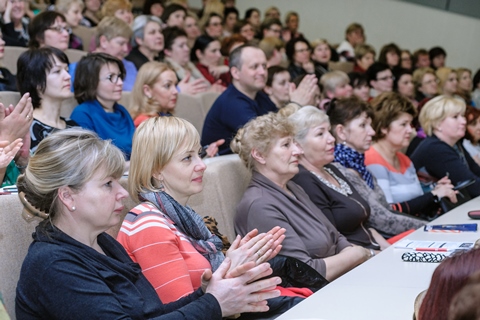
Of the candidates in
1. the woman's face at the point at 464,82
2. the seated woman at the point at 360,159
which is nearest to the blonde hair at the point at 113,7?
the seated woman at the point at 360,159

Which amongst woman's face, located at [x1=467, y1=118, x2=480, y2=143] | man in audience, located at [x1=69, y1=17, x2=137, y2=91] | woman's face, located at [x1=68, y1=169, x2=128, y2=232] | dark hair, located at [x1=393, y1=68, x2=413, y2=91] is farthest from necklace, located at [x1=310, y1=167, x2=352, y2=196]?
dark hair, located at [x1=393, y1=68, x2=413, y2=91]

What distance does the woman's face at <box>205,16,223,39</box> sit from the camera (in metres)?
6.84

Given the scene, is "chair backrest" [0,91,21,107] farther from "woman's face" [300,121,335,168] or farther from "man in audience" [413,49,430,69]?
"man in audience" [413,49,430,69]

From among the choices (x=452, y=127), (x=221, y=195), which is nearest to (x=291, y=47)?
(x=452, y=127)

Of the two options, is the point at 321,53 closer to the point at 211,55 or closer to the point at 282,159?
the point at 211,55

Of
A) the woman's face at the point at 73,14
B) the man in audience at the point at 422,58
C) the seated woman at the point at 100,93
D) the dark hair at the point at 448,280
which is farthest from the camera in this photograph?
the man in audience at the point at 422,58

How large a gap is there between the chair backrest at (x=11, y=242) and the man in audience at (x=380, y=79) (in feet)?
15.6

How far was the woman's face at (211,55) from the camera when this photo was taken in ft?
19.9

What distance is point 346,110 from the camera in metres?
3.81

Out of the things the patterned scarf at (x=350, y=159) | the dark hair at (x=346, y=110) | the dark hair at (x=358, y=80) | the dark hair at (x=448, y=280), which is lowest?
the dark hair at (x=358, y=80)

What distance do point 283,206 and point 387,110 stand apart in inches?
60.6

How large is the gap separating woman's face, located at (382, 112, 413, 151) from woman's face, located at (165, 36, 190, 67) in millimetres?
1925

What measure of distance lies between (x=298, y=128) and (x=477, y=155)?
213 cm

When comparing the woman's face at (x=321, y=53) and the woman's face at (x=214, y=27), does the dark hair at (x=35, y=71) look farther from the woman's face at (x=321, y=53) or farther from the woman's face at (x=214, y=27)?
the woman's face at (x=321, y=53)
